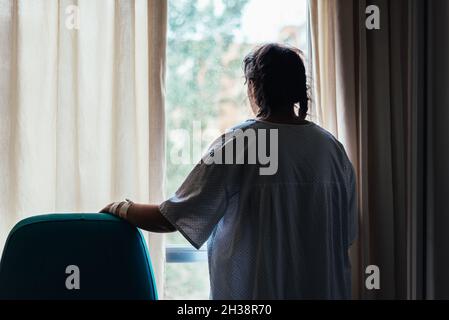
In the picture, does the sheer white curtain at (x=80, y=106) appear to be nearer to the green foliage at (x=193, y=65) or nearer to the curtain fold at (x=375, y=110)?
the green foliage at (x=193, y=65)

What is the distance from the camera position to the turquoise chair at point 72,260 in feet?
4.06

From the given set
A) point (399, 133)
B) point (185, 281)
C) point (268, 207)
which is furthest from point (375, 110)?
point (185, 281)

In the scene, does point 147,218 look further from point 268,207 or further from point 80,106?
point 80,106

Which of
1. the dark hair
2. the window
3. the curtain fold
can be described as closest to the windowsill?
the window

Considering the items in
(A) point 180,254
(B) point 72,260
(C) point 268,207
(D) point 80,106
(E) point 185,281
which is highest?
(D) point 80,106

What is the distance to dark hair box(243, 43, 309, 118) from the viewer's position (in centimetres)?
135

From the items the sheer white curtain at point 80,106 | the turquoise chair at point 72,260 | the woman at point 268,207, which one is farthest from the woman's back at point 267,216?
the sheer white curtain at point 80,106

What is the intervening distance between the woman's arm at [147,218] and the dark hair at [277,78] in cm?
38

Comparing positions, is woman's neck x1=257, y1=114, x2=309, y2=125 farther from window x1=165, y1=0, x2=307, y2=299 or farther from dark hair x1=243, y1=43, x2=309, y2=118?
window x1=165, y1=0, x2=307, y2=299

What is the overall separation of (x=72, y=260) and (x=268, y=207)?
50 cm

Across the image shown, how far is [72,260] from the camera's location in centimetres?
Result: 125

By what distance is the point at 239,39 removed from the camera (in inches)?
80.7

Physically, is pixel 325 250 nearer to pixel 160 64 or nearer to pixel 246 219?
pixel 246 219

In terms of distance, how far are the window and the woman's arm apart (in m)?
0.68
